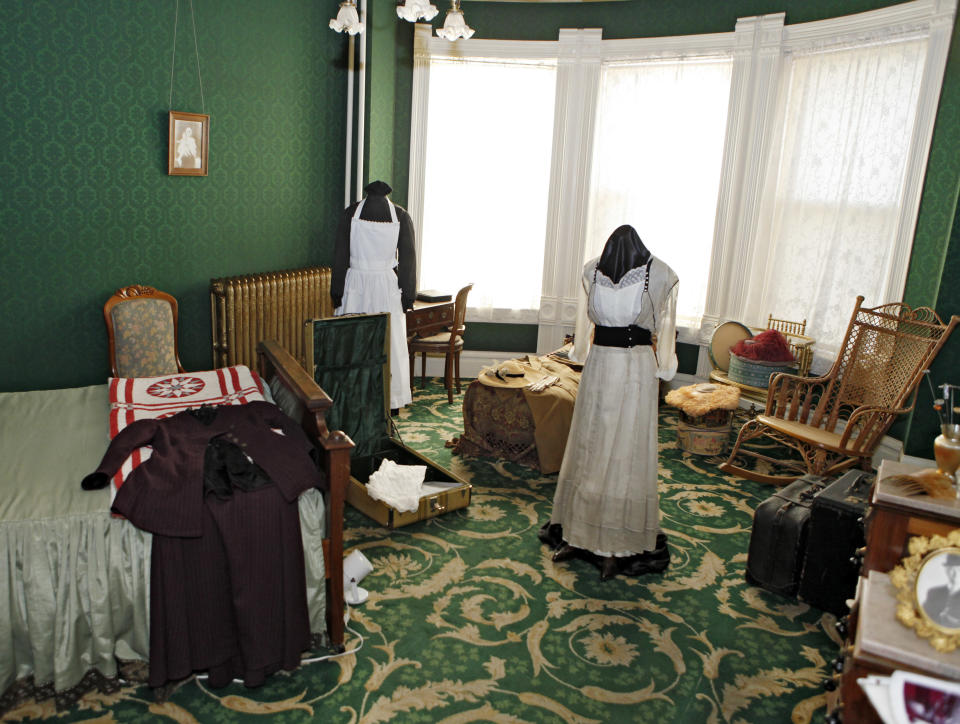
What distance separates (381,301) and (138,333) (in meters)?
1.54

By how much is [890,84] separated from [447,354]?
368 cm

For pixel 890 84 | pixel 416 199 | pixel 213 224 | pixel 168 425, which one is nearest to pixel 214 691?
pixel 168 425

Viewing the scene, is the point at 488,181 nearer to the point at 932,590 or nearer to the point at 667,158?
the point at 667,158

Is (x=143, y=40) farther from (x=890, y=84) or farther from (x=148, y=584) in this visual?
(x=890, y=84)

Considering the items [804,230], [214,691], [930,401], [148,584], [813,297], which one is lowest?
[214,691]

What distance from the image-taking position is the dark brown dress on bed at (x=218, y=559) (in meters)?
2.52

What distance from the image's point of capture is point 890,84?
504cm

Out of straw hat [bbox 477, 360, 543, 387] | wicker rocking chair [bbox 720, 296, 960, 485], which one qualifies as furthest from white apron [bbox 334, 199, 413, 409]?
wicker rocking chair [bbox 720, 296, 960, 485]

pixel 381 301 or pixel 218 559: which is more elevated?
pixel 381 301

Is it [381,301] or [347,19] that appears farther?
[381,301]

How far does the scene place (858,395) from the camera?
4734 millimetres

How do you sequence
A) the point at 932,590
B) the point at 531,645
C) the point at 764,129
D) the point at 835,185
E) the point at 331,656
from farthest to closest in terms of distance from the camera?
1. the point at 764,129
2. the point at 835,185
3. the point at 531,645
4. the point at 331,656
5. the point at 932,590

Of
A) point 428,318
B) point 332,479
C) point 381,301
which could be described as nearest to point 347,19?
point 381,301

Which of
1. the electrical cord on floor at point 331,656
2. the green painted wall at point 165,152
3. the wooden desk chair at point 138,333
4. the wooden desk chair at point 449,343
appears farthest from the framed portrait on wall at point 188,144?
the electrical cord on floor at point 331,656
